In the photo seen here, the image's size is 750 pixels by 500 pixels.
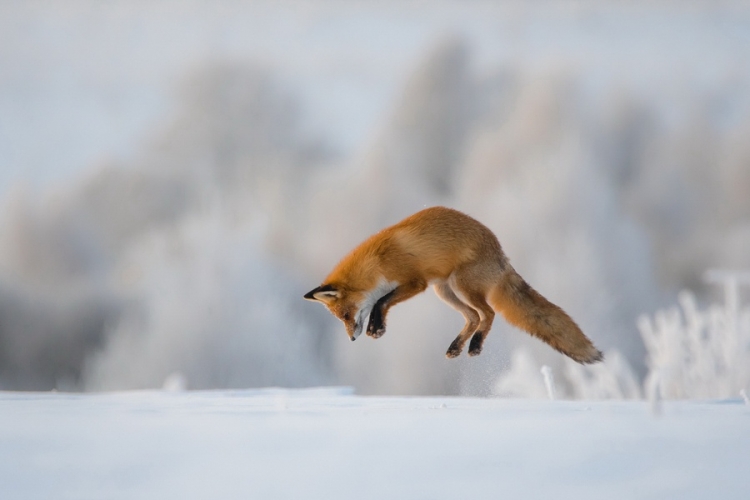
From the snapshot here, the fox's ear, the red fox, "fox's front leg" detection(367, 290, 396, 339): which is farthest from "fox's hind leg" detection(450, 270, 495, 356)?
the fox's ear

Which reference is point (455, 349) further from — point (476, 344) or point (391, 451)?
point (391, 451)

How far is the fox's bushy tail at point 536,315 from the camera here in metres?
7.81

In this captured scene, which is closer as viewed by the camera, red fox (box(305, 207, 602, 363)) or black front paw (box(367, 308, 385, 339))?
black front paw (box(367, 308, 385, 339))

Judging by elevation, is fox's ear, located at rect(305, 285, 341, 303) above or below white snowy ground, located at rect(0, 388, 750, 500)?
above

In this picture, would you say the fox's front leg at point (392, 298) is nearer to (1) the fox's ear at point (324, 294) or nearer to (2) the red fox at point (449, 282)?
(2) the red fox at point (449, 282)

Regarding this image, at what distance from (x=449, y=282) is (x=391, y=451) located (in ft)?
9.77

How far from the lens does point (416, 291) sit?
25.2 feet

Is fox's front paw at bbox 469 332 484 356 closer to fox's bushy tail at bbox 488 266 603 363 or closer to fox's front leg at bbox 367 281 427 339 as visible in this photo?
fox's bushy tail at bbox 488 266 603 363

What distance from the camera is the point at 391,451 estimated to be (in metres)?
5.33

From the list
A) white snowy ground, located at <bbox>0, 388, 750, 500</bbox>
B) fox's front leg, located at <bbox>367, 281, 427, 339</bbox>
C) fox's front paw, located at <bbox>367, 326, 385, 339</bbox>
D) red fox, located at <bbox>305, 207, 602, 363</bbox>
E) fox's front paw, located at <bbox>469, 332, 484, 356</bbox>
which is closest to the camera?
white snowy ground, located at <bbox>0, 388, 750, 500</bbox>

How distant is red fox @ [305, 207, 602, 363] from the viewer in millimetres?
7785

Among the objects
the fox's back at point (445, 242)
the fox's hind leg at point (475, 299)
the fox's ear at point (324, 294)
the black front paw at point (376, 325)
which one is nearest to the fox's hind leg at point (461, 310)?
the fox's hind leg at point (475, 299)

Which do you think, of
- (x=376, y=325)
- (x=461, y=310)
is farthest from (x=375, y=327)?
(x=461, y=310)

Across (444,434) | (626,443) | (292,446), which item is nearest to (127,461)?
(292,446)
